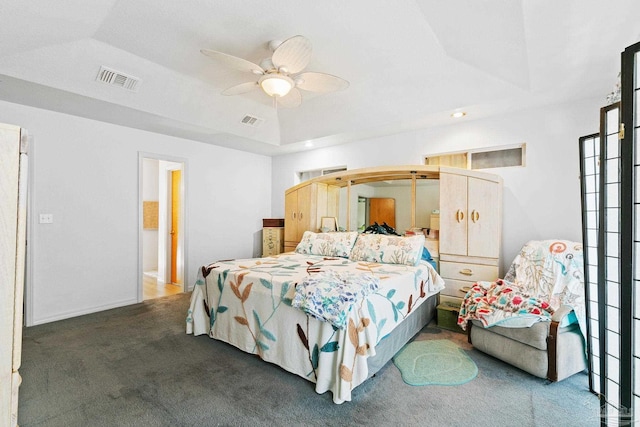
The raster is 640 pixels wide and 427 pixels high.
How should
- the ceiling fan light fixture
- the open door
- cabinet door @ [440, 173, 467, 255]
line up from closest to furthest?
1. the ceiling fan light fixture
2. cabinet door @ [440, 173, 467, 255]
3. the open door

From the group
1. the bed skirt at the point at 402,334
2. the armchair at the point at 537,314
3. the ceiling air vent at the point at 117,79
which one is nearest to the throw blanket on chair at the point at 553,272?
the armchair at the point at 537,314

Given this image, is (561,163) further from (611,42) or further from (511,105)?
(611,42)

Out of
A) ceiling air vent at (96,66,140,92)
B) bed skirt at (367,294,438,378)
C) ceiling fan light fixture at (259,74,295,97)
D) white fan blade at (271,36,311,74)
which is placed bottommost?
bed skirt at (367,294,438,378)

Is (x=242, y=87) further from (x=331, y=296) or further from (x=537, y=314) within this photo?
(x=537, y=314)

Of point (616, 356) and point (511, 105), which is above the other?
point (511, 105)

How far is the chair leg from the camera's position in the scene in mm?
2150

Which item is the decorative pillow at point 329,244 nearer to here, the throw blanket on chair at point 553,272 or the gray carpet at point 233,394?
the gray carpet at point 233,394

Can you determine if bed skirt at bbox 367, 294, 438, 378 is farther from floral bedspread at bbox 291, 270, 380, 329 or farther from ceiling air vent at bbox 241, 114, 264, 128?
ceiling air vent at bbox 241, 114, 264, 128

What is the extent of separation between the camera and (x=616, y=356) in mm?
1508

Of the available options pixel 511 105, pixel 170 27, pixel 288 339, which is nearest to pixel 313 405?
pixel 288 339

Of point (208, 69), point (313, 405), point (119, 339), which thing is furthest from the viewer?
point (208, 69)

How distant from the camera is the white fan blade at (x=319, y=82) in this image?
8.06ft

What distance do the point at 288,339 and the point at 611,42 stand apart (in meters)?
3.15

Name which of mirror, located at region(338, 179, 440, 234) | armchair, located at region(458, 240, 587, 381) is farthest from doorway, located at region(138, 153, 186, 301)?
armchair, located at region(458, 240, 587, 381)
